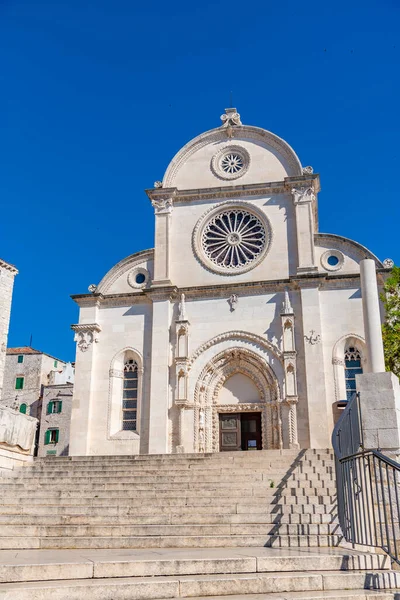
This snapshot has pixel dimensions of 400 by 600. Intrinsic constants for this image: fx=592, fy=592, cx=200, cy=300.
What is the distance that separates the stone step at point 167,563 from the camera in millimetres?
6508

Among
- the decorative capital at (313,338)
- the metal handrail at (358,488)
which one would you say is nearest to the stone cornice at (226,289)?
the decorative capital at (313,338)

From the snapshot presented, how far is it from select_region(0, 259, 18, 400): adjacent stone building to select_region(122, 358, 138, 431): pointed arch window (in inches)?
684

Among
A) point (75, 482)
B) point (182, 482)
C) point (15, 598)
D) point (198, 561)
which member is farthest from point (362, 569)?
point (75, 482)

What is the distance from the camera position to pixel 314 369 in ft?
74.7

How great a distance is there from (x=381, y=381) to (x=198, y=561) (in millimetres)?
5701

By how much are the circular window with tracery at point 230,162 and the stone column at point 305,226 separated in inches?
114

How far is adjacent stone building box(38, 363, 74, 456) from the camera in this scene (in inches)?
1700

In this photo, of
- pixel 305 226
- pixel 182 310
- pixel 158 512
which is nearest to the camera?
pixel 158 512

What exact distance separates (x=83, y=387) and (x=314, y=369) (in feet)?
31.6

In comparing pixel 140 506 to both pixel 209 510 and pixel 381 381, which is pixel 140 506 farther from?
pixel 381 381

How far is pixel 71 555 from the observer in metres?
7.73

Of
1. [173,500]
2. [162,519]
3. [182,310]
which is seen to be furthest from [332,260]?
[162,519]

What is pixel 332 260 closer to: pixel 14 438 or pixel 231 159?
pixel 231 159

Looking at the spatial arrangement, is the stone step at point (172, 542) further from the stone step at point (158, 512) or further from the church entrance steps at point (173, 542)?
the stone step at point (158, 512)
